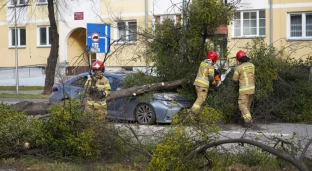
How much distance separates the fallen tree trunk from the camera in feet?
32.8

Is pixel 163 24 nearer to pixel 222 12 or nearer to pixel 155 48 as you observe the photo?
pixel 155 48

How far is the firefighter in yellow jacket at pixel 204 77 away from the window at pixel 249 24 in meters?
13.7

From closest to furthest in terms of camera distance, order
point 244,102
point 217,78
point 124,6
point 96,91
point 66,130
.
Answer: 1. point 66,130
2. point 96,91
3. point 244,102
4. point 217,78
5. point 124,6

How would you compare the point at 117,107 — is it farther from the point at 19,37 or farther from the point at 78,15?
the point at 19,37

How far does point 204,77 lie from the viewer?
39.0 feet

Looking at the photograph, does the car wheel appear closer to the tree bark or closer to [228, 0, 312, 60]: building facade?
the tree bark

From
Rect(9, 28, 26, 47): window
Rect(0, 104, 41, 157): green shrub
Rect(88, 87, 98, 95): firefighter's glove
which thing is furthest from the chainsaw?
Rect(9, 28, 26, 47): window

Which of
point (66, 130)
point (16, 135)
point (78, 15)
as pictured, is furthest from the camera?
point (78, 15)

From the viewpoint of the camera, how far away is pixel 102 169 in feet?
23.0

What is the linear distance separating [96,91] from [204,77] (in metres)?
3.11

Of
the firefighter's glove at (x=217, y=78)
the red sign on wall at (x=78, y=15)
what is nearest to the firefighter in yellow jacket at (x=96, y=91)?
the firefighter's glove at (x=217, y=78)

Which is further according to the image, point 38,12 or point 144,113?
point 38,12

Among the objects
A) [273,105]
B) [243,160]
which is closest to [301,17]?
[273,105]

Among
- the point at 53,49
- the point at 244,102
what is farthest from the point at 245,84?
the point at 53,49
